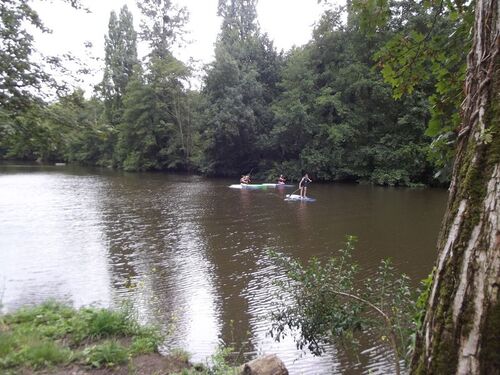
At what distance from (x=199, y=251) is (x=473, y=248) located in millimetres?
10845

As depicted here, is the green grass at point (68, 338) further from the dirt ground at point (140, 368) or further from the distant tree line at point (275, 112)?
the distant tree line at point (275, 112)

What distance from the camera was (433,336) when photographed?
1416 mm

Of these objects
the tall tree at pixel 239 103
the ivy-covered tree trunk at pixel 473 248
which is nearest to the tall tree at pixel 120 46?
the tall tree at pixel 239 103

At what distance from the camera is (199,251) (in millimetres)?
11875

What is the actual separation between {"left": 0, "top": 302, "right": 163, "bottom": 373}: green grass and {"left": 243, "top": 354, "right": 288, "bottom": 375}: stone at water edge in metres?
1.20

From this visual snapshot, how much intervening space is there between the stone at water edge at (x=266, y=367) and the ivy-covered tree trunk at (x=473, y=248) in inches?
127

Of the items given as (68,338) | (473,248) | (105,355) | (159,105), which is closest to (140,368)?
(105,355)

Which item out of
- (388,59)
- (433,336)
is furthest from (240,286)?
(433,336)

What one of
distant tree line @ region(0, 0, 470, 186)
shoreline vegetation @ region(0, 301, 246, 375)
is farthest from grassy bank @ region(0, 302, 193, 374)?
distant tree line @ region(0, 0, 470, 186)

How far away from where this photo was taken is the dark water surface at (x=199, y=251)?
6930 mm

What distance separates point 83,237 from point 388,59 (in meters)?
12.4

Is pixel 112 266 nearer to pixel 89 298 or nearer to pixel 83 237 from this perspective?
pixel 89 298

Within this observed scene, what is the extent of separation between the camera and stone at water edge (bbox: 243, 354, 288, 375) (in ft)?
14.6

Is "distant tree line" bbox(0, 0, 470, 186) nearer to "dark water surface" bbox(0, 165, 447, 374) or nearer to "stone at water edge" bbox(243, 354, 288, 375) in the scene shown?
"dark water surface" bbox(0, 165, 447, 374)
